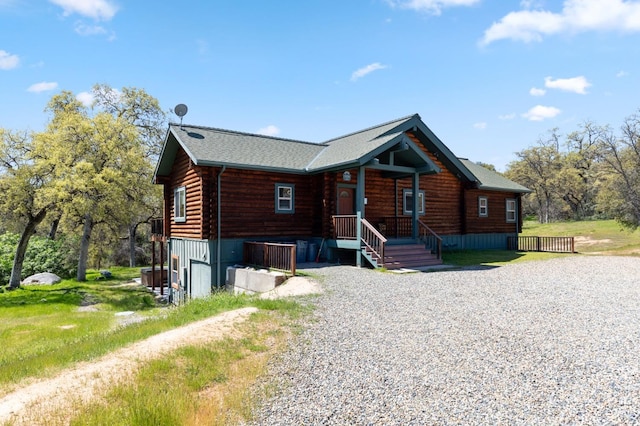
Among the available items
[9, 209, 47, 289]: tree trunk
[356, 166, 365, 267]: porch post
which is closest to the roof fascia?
[356, 166, 365, 267]: porch post

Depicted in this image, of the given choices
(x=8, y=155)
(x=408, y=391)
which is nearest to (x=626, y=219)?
(x=408, y=391)

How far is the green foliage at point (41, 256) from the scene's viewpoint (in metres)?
26.2

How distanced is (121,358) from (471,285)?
9351 mm

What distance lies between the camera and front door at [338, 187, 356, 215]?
57.4 feet

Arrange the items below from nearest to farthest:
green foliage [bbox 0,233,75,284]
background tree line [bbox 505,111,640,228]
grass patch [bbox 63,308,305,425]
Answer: grass patch [bbox 63,308,305,425], green foliage [bbox 0,233,75,284], background tree line [bbox 505,111,640,228]

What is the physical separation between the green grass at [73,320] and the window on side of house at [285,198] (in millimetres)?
6157

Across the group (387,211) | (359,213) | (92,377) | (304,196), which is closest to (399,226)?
(387,211)

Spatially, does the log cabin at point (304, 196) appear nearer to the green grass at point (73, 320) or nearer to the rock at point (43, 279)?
the green grass at point (73, 320)

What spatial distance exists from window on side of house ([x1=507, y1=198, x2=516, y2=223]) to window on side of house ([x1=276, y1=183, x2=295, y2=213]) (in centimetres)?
1556

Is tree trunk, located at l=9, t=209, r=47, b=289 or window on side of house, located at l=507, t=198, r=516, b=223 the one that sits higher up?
window on side of house, located at l=507, t=198, r=516, b=223

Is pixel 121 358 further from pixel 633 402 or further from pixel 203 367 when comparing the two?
pixel 633 402

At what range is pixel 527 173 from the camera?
52562 millimetres

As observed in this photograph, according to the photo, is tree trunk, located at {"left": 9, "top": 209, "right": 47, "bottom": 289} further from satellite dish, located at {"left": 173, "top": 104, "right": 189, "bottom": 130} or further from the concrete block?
the concrete block

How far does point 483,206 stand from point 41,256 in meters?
29.3
